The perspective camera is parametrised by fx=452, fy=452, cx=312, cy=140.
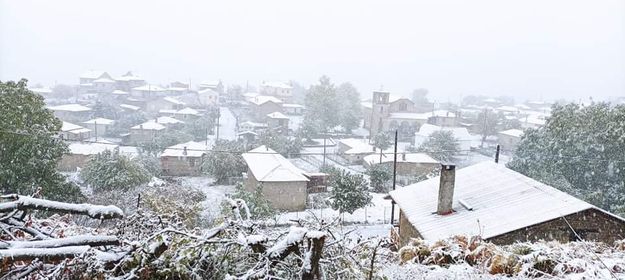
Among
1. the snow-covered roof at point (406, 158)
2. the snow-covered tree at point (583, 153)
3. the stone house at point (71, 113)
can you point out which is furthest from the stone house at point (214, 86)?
the snow-covered tree at point (583, 153)

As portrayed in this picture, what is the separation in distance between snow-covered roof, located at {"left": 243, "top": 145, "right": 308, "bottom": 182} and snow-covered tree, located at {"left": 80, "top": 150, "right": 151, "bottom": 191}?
6.20m

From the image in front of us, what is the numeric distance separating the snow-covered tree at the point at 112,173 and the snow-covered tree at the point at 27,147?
511 cm

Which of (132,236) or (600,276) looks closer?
(132,236)

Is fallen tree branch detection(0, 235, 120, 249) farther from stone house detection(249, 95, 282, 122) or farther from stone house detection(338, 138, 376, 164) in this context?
stone house detection(249, 95, 282, 122)

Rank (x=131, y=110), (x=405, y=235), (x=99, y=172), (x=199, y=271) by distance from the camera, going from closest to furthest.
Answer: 1. (x=199, y=271)
2. (x=405, y=235)
3. (x=99, y=172)
4. (x=131, y=110)

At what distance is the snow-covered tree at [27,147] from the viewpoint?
16.9m

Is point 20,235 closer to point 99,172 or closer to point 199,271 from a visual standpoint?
point 199,271

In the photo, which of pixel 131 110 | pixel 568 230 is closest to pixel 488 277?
pixel 568 230

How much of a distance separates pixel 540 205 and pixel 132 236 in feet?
31.8

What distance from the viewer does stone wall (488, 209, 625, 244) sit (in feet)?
30.3

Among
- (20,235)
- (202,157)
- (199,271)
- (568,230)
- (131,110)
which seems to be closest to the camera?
(199,271)

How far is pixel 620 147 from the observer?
2488cm

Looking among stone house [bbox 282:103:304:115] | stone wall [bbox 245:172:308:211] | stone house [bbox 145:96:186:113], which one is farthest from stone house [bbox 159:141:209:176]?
stone house [bbox 282:103:304:115]

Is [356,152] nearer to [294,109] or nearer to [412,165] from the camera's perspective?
[412,165]
